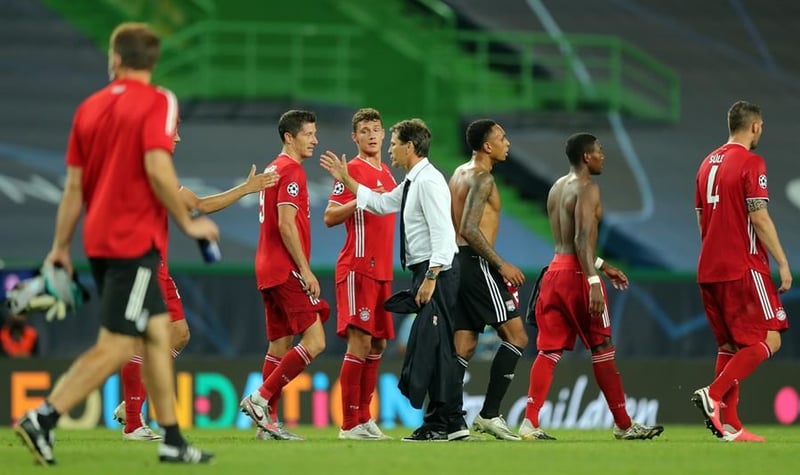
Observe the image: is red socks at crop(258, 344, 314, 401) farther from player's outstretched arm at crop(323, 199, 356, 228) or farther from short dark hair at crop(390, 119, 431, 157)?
short dark hair at crop(390, 119, 431, 157)

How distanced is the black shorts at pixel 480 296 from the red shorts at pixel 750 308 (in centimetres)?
147

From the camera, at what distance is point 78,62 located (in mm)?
22531

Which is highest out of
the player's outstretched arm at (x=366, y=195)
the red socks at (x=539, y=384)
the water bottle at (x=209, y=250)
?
the player's outstretched arm at (x=366, y=195)

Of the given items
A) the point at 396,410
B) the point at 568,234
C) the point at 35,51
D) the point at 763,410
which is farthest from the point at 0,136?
the point at 568,234

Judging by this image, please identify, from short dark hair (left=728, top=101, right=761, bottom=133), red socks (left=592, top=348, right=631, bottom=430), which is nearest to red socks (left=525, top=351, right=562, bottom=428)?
red socks (left=592, top=348, right=631, bottom=430)

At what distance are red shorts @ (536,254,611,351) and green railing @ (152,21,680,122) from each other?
1184 centimetres

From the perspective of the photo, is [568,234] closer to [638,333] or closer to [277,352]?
[277,352]

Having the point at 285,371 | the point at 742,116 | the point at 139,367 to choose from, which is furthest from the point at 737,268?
the point at 139,367

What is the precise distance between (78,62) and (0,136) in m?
1.87

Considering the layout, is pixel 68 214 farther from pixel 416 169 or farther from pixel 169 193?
pixel 416 169

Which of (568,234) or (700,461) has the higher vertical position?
(568,234)

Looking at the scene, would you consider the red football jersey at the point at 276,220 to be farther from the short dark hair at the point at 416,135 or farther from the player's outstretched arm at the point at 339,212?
the short dark hair at the point at 416,135

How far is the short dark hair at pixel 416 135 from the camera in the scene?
9805mm

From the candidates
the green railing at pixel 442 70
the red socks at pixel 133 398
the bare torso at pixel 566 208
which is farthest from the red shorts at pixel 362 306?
the green railing at pixel 442 70
